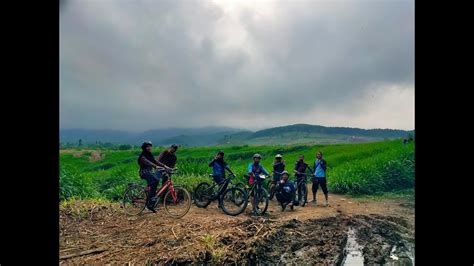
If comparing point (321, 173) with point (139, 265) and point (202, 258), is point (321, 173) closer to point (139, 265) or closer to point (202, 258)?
point (202, 258)

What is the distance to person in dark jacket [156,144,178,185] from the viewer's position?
5.24 m

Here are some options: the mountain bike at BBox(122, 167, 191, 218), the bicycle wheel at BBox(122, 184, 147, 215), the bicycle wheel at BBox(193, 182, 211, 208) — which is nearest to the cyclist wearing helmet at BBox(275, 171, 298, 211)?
the bicycle wheel at BBox(193, 182, 211, 208)

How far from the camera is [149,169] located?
5.20 metres

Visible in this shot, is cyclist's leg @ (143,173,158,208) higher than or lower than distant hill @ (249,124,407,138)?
lower

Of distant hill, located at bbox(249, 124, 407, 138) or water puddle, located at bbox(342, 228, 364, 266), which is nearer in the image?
water puddle, located at bbox(342, 228, 364, 266)

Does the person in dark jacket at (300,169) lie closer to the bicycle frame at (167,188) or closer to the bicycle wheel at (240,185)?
the bicycle wheel at (240,185)

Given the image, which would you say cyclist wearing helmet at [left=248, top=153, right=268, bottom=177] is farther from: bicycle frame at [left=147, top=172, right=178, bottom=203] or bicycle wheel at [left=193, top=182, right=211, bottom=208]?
bicycle frame at [left=147, top=172, right=178, bottom=203]

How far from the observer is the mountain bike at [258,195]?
17.4ft

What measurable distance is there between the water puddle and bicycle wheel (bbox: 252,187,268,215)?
1206 mm

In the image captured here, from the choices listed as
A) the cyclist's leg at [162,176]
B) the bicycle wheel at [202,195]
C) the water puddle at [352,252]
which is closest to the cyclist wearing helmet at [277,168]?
the bicycle wheel at [202,195]

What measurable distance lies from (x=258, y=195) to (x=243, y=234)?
594 millimetres

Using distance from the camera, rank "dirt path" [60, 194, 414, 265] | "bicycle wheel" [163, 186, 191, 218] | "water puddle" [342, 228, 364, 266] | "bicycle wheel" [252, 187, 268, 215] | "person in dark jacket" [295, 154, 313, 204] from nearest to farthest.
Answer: "dirt path" [60, 194, 414, 265]
"water puddle" [342, 228, 364, 266]
"bicycle wheel" [163, 186, 191, 218]
"bicycle wheel" [252, 187, 268, 215]
"person in dark jacket" [295, 154, 313, 204]

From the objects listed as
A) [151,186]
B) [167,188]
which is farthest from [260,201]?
[151,186]

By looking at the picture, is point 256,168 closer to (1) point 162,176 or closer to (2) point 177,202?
(2) point 177,202
